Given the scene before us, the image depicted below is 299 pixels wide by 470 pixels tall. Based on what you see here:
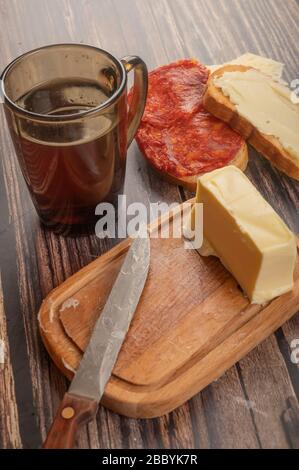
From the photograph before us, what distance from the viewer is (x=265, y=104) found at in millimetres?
1444

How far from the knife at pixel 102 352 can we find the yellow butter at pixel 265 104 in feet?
1.48

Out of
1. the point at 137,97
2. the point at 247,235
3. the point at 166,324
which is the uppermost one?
the point at 137,97

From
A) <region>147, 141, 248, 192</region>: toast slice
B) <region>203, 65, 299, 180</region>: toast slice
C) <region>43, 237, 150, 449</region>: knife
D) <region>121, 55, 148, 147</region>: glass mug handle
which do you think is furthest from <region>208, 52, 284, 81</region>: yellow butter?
<region>43, 237, 150, 449</region>: knife

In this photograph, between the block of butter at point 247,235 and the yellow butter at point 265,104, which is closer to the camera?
the block of butter at point 247,235

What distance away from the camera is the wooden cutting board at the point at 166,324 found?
1.00 metres

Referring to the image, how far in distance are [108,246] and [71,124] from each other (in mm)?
315

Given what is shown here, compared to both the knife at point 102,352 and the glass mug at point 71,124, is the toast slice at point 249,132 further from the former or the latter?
the knife at point 102,352

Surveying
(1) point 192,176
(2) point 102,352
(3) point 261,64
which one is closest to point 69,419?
(2) point 102,352

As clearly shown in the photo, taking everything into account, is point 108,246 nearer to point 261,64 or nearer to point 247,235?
point 247,235

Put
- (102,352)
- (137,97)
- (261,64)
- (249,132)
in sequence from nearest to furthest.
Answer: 1. (102,352)
2. (137,97)
3. (249,132)
4. (261,64)

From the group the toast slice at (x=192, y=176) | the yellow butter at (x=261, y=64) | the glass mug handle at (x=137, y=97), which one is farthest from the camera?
the yellow butter at (x=261, y=64)

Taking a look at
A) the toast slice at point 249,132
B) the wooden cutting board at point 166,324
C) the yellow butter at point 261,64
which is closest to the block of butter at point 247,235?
the wooden cutting board at point 166,324

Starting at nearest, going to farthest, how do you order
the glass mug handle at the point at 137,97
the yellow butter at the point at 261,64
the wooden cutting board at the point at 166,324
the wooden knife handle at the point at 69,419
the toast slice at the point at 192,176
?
the wooden knife handle at the point at 69,419 < the wooden cutting board at the point at 166,324 < the glass mug handle at the point at 137,97 < the toast slice at the point at 192,176 < the yellow butter at the point at 261,64

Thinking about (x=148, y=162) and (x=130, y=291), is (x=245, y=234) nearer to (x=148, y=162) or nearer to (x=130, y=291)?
(x=130, y=291)
